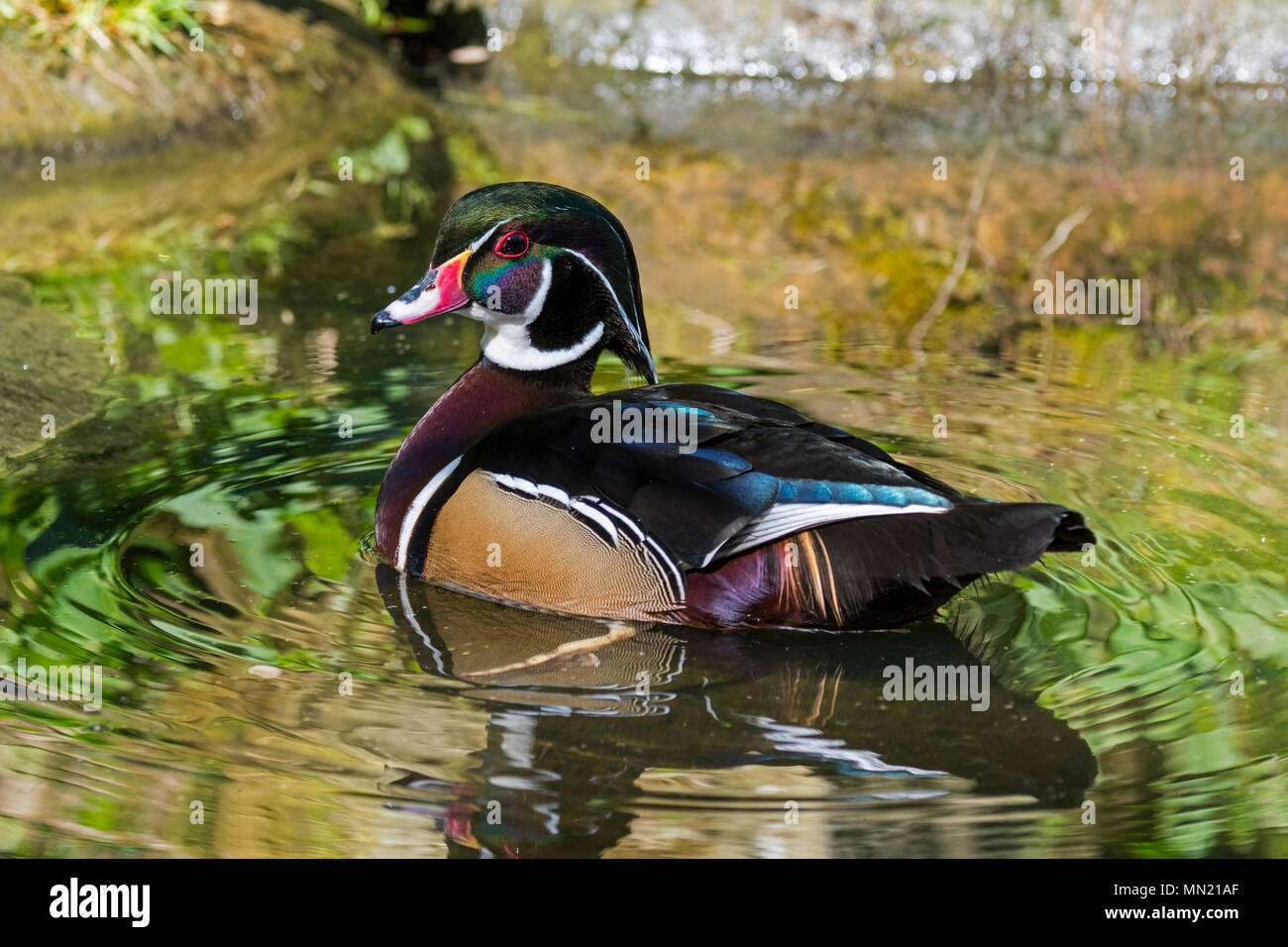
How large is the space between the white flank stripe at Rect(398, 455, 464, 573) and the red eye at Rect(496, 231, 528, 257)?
0.58m

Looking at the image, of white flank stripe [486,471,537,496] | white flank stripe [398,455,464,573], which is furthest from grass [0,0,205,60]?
white flank stripe [486,471,537,496]

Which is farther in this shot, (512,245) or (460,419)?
A: (460,419)

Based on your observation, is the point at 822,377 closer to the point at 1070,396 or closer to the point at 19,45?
the point at 1070,396

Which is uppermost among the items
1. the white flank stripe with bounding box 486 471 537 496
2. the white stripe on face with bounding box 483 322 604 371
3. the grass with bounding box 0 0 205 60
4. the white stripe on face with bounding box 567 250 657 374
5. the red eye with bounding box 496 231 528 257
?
the grass with bounding box 0 0 205 60

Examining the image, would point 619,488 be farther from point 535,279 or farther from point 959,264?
point 959,264

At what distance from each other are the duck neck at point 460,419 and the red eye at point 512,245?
352mm

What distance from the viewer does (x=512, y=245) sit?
4.06 meters

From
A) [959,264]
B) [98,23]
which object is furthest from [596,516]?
[98,23]

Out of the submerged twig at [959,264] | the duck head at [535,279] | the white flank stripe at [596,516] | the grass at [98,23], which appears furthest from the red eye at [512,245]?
the grass at [98,23]

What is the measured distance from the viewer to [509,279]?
4.09 metres

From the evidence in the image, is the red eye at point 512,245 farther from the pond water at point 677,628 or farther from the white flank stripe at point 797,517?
the white flank stripe at point 797,517

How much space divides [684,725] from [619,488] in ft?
2.10

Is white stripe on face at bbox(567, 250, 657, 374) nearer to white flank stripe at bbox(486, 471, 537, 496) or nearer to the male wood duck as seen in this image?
the male wood duck

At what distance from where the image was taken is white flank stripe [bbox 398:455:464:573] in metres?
4.01
